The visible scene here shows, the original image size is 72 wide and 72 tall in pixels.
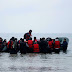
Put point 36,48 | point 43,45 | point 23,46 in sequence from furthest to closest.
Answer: point 36,48 → point 43,45 → point 23,46

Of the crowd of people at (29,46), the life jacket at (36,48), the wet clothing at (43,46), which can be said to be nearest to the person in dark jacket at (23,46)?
the crowd of people at (29,46)

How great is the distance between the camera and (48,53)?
91.2ft

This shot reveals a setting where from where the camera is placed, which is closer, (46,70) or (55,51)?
(46,70)

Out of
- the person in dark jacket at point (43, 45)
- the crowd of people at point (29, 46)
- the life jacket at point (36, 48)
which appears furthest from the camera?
the life jacket at point (36, 48)

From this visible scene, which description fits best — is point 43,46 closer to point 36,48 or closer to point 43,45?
point 43,45

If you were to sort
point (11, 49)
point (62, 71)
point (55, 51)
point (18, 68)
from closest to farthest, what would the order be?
1. point (62, 71)
2. point (18, 68)
3. point (11, 49)
4. point (55, 51)

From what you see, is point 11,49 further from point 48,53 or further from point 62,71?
point 62,71

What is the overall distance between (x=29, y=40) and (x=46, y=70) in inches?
481

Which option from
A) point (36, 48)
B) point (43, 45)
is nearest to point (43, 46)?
point (43, 45)

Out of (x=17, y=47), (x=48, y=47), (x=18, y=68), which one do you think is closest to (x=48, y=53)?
(x=48, y=47)

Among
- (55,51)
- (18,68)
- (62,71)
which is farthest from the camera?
(55,51)

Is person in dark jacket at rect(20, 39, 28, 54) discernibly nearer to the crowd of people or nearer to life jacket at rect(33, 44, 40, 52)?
the crowd of people

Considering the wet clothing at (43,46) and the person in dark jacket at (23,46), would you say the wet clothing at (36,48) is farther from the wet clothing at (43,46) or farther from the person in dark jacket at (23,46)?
the person in dark jacket at (23,46)

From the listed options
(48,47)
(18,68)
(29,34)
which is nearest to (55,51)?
(48,47)
